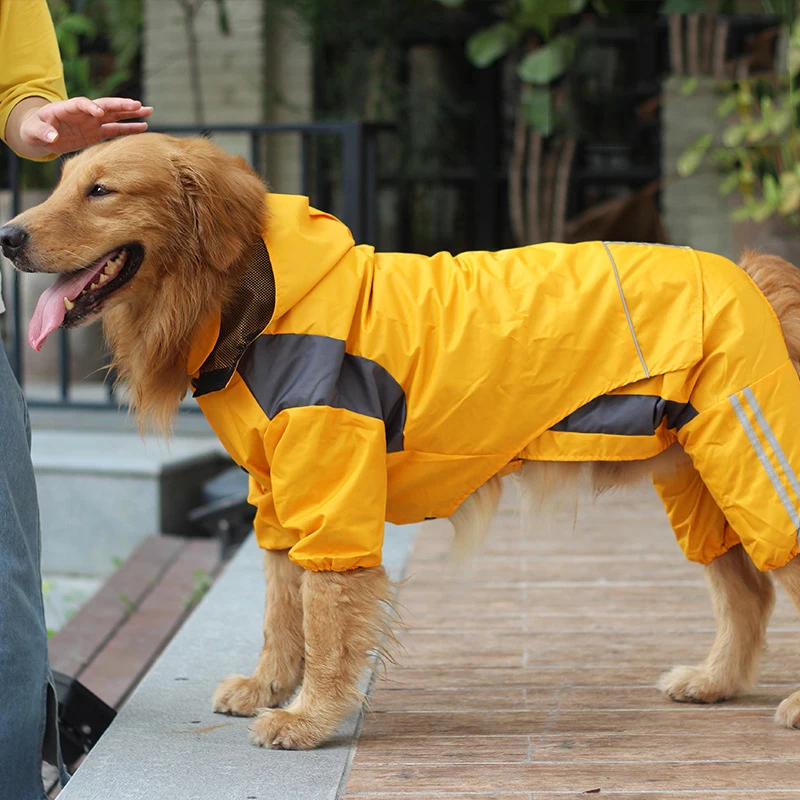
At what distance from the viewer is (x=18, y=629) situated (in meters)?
2.25

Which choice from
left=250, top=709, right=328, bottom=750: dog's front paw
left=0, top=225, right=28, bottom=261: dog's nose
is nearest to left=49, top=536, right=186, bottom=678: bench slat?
left=250, top=709, right=328, bottom=750: dog's front paw

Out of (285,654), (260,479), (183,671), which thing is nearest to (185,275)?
(260,479)

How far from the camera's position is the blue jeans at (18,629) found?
222cm

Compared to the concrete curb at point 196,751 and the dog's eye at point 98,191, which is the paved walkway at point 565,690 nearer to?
the concrete curb at point 196,751

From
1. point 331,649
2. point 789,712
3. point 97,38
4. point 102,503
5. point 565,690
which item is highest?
point 97,38

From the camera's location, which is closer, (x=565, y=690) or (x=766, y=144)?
(x=565, y=690)

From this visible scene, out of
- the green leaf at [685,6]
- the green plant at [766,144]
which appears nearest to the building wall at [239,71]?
the green leaf at [685,6]

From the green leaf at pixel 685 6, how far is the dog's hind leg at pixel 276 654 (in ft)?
18.5

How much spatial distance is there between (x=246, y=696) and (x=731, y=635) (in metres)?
1.22

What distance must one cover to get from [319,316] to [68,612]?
3103mm

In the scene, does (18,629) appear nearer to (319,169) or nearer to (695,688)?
(695,688)

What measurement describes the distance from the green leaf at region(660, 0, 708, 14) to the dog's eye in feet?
18.6

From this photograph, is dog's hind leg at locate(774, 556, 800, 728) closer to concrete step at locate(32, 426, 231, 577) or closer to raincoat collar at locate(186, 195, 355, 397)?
raincoat collar at locate(186, 195, 355, 397)

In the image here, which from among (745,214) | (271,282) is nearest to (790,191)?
(745,214)
